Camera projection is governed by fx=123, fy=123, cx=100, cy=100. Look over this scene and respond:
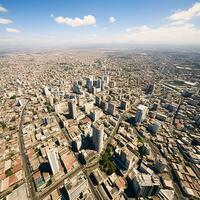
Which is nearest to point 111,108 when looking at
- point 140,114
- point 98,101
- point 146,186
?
point 98,101

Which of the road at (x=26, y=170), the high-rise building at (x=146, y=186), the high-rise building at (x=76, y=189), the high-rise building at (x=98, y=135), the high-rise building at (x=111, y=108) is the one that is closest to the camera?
the high-rise building at (x=76, y=189)

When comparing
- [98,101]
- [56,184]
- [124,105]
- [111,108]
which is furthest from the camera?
[98,101]

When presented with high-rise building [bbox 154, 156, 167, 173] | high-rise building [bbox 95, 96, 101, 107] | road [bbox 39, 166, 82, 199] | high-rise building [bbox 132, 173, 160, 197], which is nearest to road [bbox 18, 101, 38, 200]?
road [bbox 39, 166, 82, 199]

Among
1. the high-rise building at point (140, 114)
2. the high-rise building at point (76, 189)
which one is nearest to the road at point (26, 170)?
the high-rise building at point (76, 189)

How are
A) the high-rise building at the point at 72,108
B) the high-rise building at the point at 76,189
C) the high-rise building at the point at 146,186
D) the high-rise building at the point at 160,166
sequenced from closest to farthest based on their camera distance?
the high-rise building at the point at 76,189 < the high-rise building at the point at 146,186 < the high-rise building at the point at 160,166 < the high-rise building at the point at 72,108

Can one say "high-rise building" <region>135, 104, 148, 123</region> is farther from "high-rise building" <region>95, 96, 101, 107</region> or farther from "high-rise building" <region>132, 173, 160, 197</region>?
"high-rise building" <region>132, 173, 160, 197</region>

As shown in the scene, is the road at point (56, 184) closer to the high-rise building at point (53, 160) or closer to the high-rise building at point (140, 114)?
the high-rise building at point (53, 160)

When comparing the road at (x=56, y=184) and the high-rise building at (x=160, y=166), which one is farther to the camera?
the high-rise building at (x=160, y=166)

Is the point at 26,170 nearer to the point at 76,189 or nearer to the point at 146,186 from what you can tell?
the point at 76,189

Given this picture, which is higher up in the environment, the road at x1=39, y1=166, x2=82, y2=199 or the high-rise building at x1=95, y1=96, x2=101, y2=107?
the high-rise building at x1=95, y1=96, x2=101, y2=107

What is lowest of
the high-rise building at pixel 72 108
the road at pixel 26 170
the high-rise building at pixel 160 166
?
the road at pixel 26 170

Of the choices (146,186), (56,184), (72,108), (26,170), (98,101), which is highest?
(72,108)

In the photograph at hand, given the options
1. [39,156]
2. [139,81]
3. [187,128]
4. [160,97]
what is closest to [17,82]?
[39,156]
